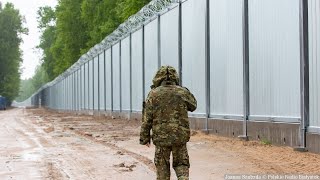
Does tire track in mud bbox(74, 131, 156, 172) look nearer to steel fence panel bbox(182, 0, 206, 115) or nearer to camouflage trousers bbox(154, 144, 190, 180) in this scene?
camouflage trousers bbox(154, 144, 190, 180)

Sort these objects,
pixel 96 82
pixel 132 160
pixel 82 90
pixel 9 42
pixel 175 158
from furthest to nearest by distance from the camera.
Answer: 1. pixel 9 42
2. pixel 82 90
3. pixel 96 82
4. pixel 132 160
5. pixel 175 158

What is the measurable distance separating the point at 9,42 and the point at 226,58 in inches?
3443

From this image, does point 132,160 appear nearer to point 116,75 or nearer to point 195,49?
point 195,49

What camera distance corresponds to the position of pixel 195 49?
21266 millimetres

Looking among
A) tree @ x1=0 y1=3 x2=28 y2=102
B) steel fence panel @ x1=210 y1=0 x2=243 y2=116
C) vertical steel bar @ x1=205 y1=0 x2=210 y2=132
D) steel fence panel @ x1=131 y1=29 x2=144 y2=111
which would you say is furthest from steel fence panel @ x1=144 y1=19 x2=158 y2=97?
tree @ x1=0 y1=3 x2=28 y2=102

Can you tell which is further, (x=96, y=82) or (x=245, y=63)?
(x=96, y=82)

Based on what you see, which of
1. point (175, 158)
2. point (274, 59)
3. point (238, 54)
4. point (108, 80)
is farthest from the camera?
point (108, 80)

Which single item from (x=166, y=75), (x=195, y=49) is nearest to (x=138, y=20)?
(x=195, y=49)

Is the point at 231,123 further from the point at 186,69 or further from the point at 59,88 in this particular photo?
the point at 59,88

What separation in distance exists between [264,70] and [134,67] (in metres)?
18.6

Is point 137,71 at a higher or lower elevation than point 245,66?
higher

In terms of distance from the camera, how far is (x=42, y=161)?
1348cm

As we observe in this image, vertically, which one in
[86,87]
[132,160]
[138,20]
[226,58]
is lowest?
[132,160]

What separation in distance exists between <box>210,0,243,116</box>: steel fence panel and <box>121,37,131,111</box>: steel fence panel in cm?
1576
